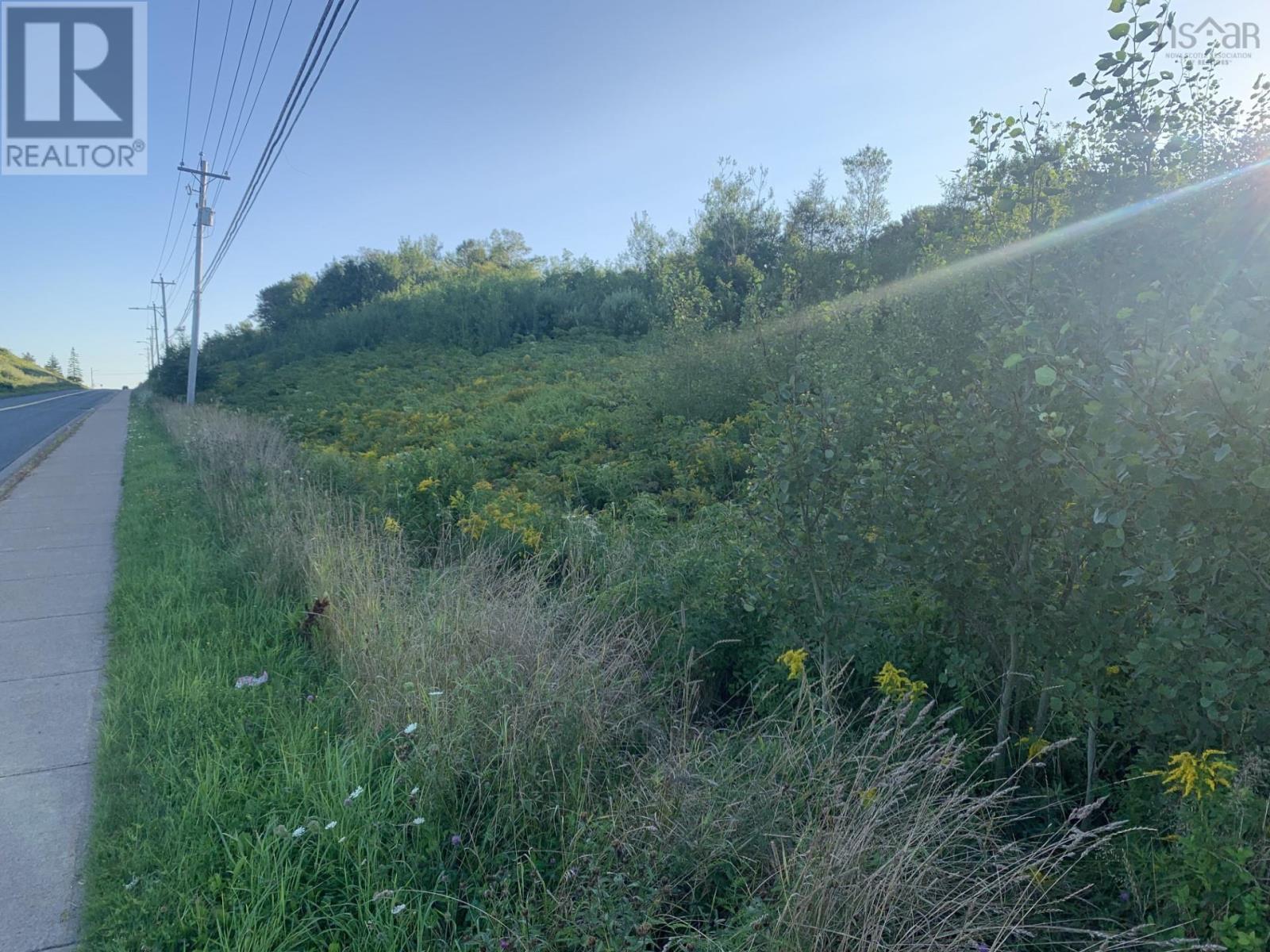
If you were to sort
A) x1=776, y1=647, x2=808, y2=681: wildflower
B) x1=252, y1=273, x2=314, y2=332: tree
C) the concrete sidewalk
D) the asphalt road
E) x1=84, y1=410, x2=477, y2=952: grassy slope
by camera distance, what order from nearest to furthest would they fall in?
1. x1=84, y1=410, x2=477, y2=952: grassy slope
2. the concrete sidewalk
3. x1=776, y1=647, x2=808, y2=681: wildflower
4. the asphalt road
5. x1=252, y1=273, x2=314, y2=332: tree

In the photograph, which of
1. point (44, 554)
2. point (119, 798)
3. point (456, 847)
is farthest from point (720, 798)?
point (44, 554)

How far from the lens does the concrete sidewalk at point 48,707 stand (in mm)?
2496

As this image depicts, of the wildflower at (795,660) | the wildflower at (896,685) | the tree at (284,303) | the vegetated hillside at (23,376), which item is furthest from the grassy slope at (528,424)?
the vegetated hillside at (23,376)

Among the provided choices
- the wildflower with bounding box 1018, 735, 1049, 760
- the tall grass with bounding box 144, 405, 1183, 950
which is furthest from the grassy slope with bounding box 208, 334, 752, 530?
the wildflower with bounding box 1018, 735, 1049, 760

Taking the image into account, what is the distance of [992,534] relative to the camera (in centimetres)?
295

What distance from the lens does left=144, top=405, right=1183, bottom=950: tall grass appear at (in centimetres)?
202

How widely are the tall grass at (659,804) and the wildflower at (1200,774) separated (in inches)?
13.1

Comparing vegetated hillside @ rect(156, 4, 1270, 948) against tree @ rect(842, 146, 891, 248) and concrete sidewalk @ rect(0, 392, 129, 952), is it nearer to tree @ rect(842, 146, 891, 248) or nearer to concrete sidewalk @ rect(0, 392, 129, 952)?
concrete sidewalk @ rect(0, 392, 129, 952)

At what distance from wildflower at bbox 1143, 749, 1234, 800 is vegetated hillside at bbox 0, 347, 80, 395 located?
225 ft

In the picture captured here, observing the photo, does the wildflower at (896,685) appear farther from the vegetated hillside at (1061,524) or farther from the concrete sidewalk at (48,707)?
the concrete sidewalk at (48,707)

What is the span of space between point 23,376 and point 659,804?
101 meters

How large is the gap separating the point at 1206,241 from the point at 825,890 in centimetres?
223

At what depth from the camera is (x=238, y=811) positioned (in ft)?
9.23

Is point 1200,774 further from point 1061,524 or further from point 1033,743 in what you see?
point 1061,524
